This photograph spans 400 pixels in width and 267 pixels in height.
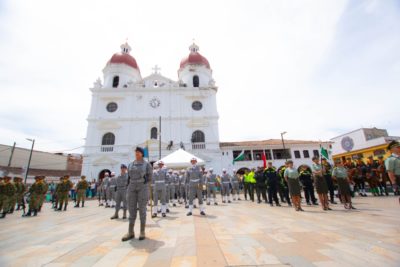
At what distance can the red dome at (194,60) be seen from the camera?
2839cm

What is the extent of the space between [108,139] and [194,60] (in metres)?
16.4

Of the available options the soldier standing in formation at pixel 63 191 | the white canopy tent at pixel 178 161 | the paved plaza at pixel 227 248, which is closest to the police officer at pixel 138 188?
the paved plaza at pixel 227 248

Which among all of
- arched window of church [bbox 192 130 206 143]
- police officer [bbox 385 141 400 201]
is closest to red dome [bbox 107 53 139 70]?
arched window of church [bbox 192 130 206 143]

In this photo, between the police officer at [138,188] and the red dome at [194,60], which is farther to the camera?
the red dome at [194,60]

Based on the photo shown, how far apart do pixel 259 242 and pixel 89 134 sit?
24986 mm

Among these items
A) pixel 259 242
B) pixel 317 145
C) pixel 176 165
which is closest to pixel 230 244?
pixel 259 242

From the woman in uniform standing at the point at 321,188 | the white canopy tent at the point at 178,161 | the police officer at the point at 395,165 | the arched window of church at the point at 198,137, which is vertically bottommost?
the woman in uniform standing at the point at 321,188

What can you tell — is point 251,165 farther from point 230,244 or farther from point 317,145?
point 230,244

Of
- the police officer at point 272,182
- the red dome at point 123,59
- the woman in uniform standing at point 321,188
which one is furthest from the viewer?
the red dome at point 123,59

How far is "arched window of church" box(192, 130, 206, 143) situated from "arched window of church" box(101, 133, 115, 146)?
1013 centimetres

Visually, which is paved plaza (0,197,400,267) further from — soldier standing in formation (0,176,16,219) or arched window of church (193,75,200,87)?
arched window of church (193,75,200,87)

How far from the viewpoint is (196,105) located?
26422mm

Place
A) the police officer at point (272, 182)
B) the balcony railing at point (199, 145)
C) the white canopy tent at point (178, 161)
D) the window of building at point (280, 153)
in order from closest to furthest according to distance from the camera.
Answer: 1. the police officer at point (272, 182)
2. the white canopy tent at point (178, 161)
3. the balcony railing at point (199, 145)
4. the window of building at point (280, 153)

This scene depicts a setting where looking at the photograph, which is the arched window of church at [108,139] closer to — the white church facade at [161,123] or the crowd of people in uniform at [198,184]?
the white church facade at [161,123]
